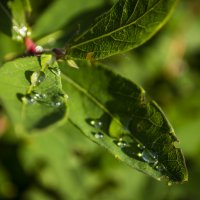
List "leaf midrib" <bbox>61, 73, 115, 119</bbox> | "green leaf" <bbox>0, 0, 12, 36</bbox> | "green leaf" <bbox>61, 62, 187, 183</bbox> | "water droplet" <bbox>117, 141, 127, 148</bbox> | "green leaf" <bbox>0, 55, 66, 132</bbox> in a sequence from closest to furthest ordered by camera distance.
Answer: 1. "green leaf" <bbox>0, 55, 66, 132</bbox>
2. "green leaf" <bbox>61, 62, 187, 183</bbox>
3. "water droplet" <bbox>117, 141, 127, 148</bbox>
4. "leaf midrib" <bbox>61, 73, 115, 119</bbox>
5. "green leaf" <bbox>0, 0, 12, 36</bbox>

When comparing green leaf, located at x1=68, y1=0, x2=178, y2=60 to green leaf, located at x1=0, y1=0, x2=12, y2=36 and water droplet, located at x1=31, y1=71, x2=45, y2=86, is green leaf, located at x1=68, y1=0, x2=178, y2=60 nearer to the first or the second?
water droplet, located at x1=31, y1=71, x2=45, y2=86

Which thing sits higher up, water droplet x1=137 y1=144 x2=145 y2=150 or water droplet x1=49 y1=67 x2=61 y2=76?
water droplet x1=49 y1=67 x2=61 y2=76

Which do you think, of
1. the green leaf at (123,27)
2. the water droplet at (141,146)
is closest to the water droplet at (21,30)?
the green leaf at (123,27)

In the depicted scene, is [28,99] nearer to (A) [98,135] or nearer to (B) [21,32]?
(A) [98,135]

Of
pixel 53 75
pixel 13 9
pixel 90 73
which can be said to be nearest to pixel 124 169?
pixel 90 73

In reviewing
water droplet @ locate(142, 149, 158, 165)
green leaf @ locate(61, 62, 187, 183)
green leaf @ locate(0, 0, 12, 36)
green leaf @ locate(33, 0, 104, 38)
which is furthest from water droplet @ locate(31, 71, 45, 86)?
green leaf @ locate(33, 0, 104, 38)

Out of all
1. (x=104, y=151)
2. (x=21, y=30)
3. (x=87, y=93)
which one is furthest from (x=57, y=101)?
(x=104, y=151)

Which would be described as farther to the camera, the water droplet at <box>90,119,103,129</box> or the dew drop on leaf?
the water droplet at <box>90,119,103,129</box>
